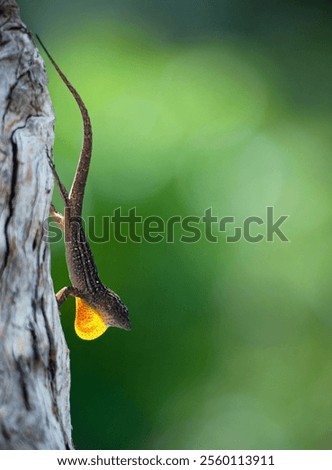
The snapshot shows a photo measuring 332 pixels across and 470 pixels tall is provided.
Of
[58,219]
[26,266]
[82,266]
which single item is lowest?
[26,266]

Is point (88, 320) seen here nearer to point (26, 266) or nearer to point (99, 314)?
point (99, 314)

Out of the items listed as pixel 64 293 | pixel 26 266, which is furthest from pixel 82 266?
pixel 26 266

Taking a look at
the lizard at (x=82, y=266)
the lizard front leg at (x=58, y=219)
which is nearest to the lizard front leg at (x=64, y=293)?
the lizard at (x=82, y=266)

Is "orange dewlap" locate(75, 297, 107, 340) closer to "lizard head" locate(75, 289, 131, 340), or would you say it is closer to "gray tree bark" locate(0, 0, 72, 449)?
"lizard head" locate(75, 289, 131, 340)

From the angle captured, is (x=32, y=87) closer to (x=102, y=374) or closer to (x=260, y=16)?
(x=102, y=374)

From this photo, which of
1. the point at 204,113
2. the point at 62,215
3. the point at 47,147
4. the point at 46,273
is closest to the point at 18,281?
the point at 46,273

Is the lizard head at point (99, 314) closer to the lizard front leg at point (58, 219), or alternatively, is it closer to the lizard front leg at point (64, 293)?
the lizard front leg at point (64, 293)
